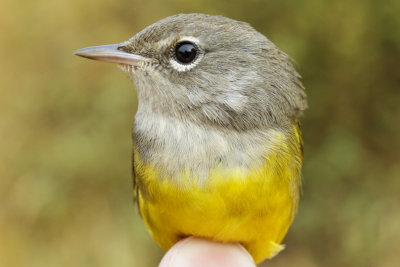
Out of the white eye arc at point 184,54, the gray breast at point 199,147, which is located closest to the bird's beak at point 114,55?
the white eye arc at point 184,54

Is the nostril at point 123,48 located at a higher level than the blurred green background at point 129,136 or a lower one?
higher

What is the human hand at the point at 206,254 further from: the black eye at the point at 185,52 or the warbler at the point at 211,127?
the black eye at the point at 185,52

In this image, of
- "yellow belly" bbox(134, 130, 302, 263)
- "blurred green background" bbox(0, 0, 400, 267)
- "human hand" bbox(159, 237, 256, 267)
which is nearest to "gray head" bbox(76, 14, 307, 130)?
"yellow belly" bbox(134, 130, 302, 263)

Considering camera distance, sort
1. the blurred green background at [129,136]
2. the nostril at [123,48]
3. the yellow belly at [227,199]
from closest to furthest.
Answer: the yellow belly at [227,199], the nostril at [123,48], the blurred green background at [129,136]

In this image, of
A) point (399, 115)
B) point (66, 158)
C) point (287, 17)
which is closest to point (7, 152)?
point (66, 158)

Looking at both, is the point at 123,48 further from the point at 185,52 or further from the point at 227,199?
the point at 227,199

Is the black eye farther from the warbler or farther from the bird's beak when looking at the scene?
Answer: the bird's beak
